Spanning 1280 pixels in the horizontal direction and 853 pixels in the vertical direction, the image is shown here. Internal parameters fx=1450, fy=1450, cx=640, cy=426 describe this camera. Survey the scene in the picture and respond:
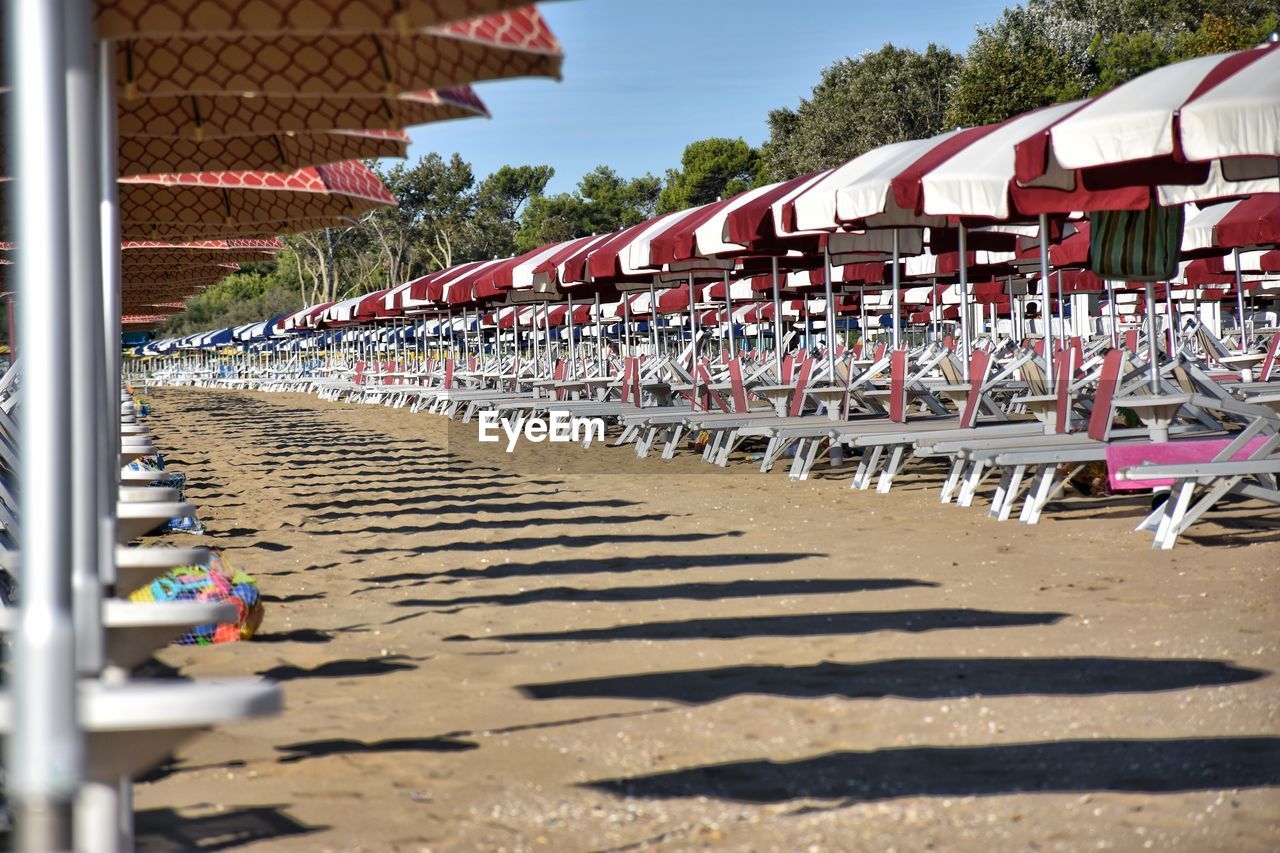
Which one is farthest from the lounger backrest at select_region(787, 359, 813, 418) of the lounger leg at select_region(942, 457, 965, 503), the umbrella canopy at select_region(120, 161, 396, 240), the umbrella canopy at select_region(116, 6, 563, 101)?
the umbrella canopy at select_region(116, 6, 563, 101)

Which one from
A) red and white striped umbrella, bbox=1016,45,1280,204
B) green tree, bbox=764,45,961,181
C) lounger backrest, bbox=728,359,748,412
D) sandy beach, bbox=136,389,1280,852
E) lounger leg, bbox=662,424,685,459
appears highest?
green tree, bbox=764,45,961,181

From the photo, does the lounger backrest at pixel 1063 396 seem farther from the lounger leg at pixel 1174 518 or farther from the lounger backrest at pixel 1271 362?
the lounger backrest at pixel 1271 362

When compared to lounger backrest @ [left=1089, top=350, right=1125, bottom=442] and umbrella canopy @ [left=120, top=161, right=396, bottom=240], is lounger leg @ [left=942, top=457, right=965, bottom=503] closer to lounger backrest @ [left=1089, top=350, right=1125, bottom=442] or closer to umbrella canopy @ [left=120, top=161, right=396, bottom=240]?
lounger backrest @ [left=1089, top=350, right=1125, bottom=442]

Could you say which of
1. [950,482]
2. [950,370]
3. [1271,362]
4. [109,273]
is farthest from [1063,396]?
[109,273]

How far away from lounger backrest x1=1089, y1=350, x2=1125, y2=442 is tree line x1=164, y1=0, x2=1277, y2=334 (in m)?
8.87

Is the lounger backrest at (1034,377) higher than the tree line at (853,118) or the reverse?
the reverse

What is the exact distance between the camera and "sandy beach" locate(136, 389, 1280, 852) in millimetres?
3100

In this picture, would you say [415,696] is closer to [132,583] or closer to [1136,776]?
[132,583]

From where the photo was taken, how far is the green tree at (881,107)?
41.2 metres

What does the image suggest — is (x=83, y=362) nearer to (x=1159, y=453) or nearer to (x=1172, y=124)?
(x=1172, y=124)

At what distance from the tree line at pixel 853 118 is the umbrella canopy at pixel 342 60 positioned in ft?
36.5

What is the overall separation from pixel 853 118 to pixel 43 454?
4131cm

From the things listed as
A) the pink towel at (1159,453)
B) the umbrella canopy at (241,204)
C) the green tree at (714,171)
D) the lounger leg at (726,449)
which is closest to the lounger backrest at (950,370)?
the lounger leg at (726,449)

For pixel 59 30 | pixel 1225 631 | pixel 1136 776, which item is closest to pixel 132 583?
pixel 59 30
